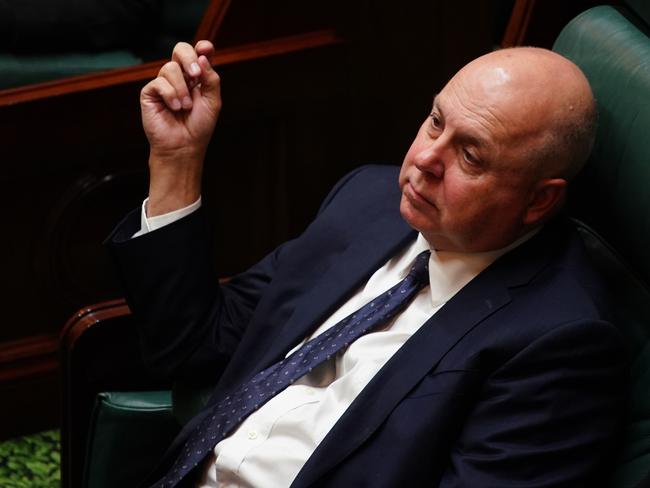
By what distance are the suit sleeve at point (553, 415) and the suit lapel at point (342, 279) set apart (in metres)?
0.28

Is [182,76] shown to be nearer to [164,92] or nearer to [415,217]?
[164,92]

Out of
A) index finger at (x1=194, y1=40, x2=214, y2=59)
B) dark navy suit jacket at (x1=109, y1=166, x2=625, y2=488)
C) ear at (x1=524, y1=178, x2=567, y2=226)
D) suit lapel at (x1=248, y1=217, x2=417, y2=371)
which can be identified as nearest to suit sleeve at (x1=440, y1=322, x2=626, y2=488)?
dark navy suit jacket at (x1=109, y1=166, x2=625, y2=488)

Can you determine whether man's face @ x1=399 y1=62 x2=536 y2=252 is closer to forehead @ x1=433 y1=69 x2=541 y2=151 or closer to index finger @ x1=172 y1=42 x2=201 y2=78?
forehead @ x1=433 y1=69 x2=541 y2=151

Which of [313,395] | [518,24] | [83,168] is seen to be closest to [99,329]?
[313,395]

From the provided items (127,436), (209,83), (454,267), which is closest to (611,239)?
(454,267)

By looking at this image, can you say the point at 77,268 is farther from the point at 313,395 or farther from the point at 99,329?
the point at 313,395

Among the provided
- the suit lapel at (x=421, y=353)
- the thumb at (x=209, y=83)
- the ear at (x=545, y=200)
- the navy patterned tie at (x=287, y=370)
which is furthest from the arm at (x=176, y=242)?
the ear at (x=545, y=200)

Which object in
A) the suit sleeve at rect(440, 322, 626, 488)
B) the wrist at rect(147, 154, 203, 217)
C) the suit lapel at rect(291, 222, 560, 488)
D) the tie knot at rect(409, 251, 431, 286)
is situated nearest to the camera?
the suit sleeve at rect(440, 322, 626, 488)

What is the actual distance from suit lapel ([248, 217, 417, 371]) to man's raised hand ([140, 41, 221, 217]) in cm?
21

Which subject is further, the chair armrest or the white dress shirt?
the chair armrest

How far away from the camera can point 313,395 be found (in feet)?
4.30

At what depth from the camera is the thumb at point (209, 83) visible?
136 centimetres

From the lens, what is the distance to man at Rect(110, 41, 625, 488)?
3.64 ft

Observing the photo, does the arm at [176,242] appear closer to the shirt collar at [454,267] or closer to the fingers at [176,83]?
the fingers at [176,83]
